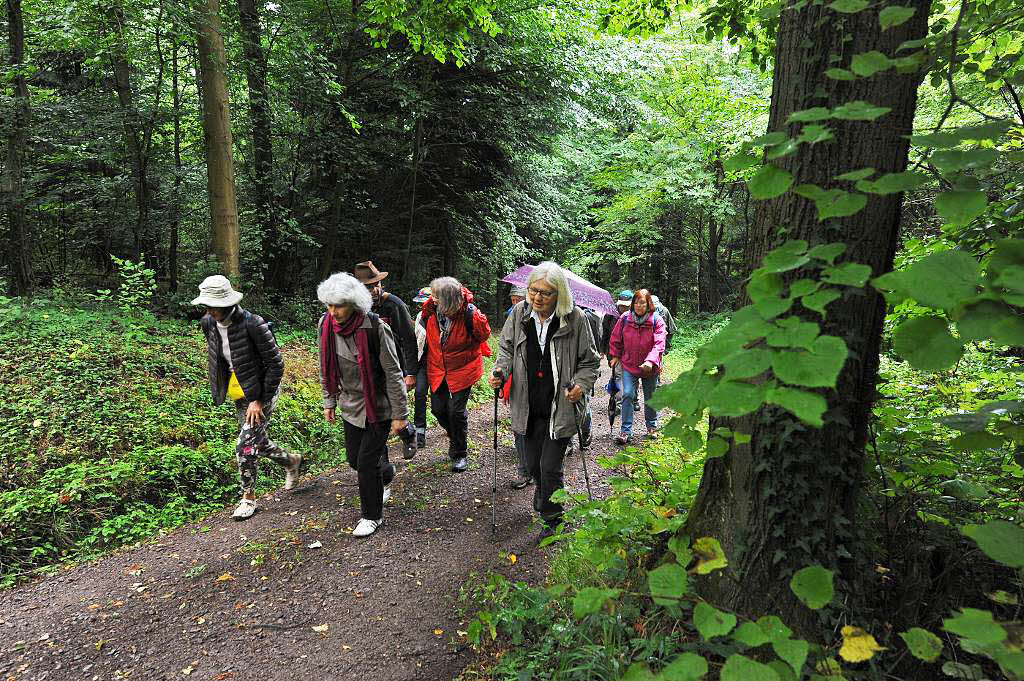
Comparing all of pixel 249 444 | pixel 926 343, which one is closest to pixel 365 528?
pixel 249 444

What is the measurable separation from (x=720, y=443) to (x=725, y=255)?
83.6ft

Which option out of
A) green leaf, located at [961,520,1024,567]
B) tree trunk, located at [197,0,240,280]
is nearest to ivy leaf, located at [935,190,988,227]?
green leaf, located at [961,520,1024,567]

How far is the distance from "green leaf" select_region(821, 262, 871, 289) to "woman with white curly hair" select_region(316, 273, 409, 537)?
386cm

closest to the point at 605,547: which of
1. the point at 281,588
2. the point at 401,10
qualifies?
the point at 281,588

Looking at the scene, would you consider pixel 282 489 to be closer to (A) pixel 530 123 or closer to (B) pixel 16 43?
(B) pixel 16 43

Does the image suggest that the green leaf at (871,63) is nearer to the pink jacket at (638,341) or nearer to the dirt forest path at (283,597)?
the dirt forest path at (283,597)

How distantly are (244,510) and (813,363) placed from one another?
5.64m

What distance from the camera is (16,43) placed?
27.0 ft

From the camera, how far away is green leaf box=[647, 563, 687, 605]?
1.80 meters

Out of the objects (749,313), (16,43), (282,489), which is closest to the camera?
(749,313)

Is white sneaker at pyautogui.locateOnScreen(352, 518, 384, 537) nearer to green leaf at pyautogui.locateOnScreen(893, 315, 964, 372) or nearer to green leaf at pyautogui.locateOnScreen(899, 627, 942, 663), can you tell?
green leaf at pyautogui.locateOnScreen(899, 627, 942, 663)

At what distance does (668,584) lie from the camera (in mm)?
1839

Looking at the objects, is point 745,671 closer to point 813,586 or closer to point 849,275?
point 813,586

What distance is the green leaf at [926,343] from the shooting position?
3.71ft
